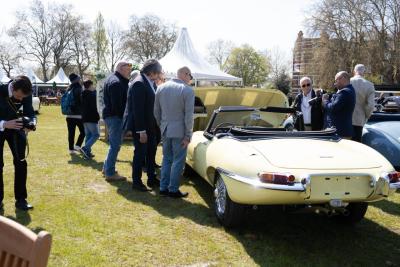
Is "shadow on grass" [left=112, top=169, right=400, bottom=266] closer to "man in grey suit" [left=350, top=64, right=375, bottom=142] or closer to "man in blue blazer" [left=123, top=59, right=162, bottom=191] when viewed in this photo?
"man in blue blazer" [left=123, top=59, right=162, bottom=191]

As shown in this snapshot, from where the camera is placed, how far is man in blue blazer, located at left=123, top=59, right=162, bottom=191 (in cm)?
Result: 557

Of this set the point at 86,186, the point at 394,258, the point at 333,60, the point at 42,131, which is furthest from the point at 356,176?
the point at 333,60

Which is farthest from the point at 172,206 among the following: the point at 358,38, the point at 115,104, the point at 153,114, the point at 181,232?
the point at 358,38

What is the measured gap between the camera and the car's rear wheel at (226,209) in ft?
13.8

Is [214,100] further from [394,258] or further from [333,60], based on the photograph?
[333,60]

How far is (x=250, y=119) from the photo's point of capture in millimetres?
5840

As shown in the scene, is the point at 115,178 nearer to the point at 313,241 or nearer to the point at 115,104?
the point at 115,104

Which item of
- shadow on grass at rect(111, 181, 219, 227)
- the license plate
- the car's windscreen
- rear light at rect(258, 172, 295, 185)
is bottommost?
shadow on grass at rect(111, 181, 219, 227)

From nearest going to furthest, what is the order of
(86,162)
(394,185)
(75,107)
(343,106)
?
1. (394,185)
2. (343,106)
3. (86,162)
4. (75,107)

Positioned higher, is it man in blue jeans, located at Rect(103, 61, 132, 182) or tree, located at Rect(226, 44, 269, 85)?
tree, located at Rect(226, 44, 269, 85)

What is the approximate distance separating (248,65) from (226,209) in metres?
63.6

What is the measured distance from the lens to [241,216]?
14.0 ft

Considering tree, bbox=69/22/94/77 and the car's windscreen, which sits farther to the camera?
tree, bbox=69/22/94/77

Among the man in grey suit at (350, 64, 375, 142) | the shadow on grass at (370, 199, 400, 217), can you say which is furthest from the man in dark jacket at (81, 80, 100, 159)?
the shadow on grass at (370, 199, 400, 217)
